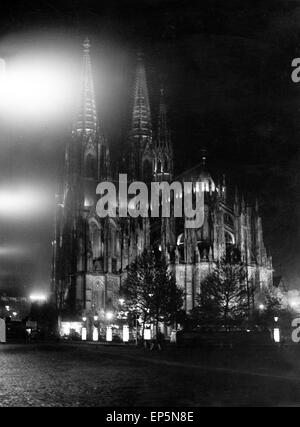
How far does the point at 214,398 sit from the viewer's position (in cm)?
1239

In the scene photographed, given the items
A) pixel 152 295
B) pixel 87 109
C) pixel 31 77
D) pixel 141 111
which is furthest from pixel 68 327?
pixel 31 77

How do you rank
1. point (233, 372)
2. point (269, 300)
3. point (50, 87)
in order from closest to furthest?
point (233, 372)
point (50, 87)
point (269, 300)

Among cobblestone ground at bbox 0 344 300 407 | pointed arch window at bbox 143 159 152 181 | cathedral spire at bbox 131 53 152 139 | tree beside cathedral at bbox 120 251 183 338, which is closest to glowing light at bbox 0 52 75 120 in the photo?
cobblestone ground at bbox 0 344 300 407

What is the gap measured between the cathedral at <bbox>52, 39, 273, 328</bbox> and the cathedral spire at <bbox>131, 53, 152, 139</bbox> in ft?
0.57

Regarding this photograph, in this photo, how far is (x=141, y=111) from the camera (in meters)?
101

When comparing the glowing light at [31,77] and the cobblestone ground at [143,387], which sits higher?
the glowing light at [31,77]

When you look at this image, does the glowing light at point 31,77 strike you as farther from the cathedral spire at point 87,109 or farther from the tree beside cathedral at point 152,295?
the cathedral spire at point 87,109

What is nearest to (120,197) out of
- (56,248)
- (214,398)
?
(56,248)

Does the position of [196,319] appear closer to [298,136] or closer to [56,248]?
[298,136]

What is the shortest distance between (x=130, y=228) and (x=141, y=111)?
914 inches

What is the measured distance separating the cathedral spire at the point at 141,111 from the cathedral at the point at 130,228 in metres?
0.17

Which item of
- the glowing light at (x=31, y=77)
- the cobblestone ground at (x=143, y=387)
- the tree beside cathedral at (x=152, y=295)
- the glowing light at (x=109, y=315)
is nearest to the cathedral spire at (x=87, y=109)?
the glowing light at (x=109, y=315)

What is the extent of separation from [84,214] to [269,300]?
31.1 m

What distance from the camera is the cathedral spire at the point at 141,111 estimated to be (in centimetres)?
9869
